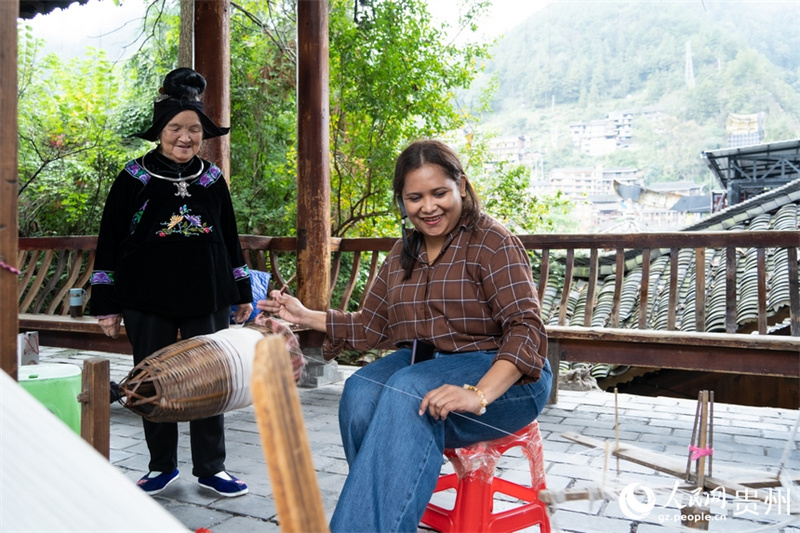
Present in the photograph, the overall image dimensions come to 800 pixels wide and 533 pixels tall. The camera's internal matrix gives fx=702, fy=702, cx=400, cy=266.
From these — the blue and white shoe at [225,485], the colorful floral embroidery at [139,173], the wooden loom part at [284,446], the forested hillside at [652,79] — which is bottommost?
the blue and white shoe at [225,485]

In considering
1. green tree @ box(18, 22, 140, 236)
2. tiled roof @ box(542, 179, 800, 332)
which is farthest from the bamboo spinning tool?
green tree @ box(18, 22, 140, 236)

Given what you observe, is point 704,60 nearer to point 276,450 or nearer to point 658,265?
point 658,265

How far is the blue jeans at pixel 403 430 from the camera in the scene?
1.63 m

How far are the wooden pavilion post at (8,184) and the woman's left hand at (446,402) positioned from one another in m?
0.93

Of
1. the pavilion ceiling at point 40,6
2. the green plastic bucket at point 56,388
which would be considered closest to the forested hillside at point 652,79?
the pavilion ceiling at point 40,6

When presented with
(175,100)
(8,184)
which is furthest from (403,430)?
(175,100)

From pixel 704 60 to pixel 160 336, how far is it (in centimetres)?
3790

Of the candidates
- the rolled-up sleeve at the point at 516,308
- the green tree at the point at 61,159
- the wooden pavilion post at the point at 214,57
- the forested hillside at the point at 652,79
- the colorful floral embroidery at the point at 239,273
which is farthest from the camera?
the forested hillside at the point at 652,79

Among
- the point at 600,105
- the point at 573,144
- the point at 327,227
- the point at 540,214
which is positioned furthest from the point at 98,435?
the point at 600,105

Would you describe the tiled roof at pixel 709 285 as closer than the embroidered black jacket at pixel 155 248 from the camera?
No

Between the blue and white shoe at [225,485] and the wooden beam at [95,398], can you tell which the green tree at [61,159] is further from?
the wooden beam at [95,398]

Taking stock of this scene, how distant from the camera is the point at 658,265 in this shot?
8.36 meters

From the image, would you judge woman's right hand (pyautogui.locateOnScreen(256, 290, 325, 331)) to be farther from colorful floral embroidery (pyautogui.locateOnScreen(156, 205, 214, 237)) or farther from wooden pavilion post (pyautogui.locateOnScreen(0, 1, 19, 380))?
wooden pavilion post (pyautogui.locateOnScreen(0, 1, 19, 380))

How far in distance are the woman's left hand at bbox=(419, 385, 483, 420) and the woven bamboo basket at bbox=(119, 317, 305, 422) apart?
0.43 m
